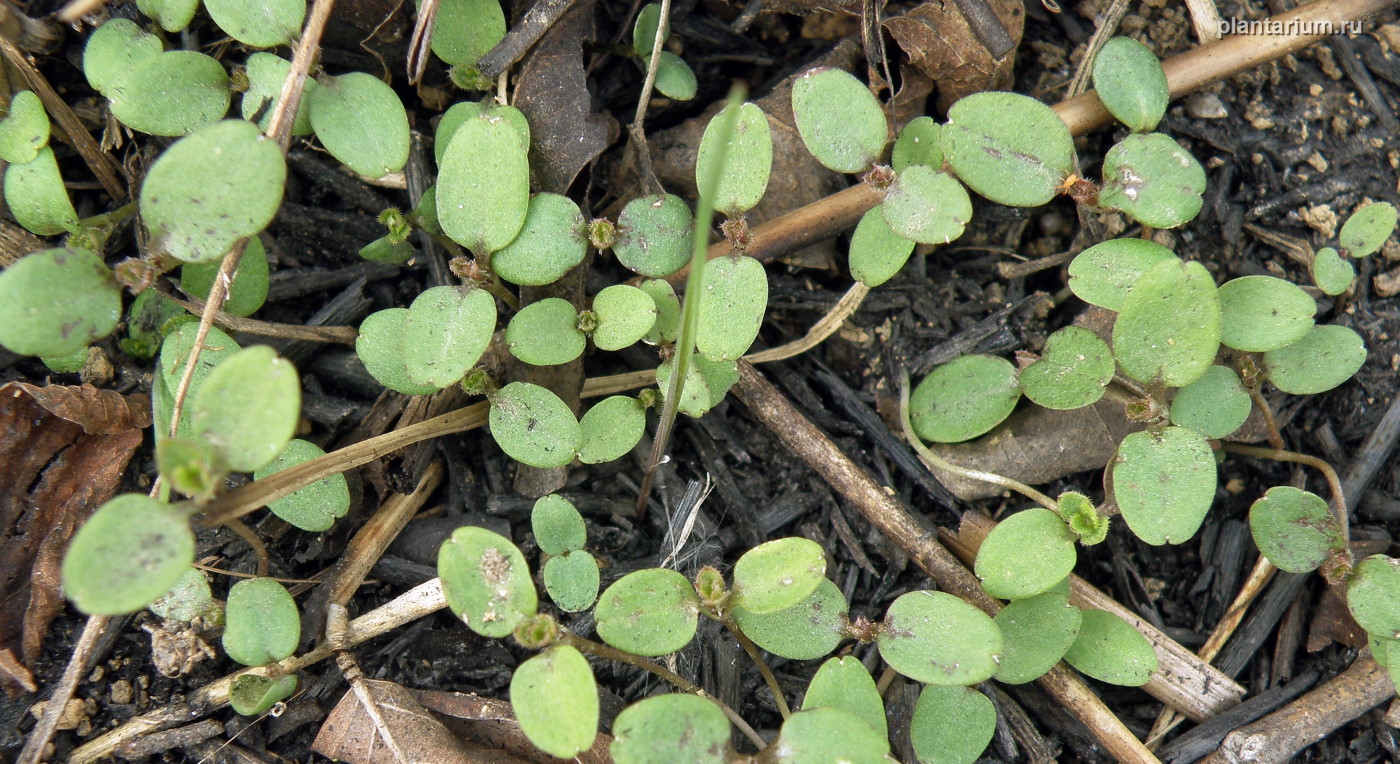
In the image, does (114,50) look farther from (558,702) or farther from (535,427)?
(558,702)

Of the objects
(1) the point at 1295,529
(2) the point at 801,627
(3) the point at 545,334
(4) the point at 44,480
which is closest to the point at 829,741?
(2) the point at 801,627

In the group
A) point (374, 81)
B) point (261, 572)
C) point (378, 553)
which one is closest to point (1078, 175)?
point (374, 81)

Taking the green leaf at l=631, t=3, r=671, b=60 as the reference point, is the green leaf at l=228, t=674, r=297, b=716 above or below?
below

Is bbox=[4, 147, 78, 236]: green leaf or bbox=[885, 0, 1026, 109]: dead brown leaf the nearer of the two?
bbox=[4, 147, 78, 236]: green leaf

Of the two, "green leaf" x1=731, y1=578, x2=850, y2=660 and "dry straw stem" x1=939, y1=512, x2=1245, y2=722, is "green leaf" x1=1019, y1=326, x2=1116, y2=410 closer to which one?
"dry straw stem" x1=939, y1=512, x2=1245, y2=722

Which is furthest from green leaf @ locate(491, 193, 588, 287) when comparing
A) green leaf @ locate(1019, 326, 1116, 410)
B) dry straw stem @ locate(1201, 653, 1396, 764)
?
dry straw stem @ locate(1201, 653, 1396, 764)

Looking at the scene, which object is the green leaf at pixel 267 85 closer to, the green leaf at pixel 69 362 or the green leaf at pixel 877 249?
the green leaf at pixel 69 362
